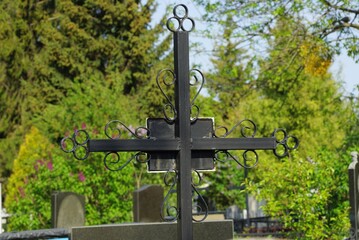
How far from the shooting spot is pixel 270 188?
47.9 ft

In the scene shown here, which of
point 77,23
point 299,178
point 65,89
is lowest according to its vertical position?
point 299,178

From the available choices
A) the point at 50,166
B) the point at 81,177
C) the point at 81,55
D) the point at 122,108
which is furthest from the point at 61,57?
the point at 81,177

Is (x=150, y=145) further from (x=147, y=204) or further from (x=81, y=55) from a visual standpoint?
(x=81, y=55)

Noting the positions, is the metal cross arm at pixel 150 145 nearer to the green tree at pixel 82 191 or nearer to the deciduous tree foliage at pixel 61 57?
the green tree at pixel 82 191

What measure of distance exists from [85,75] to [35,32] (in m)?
5.55

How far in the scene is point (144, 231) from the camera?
443 inches

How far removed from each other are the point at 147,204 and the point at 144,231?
8622 millimetres

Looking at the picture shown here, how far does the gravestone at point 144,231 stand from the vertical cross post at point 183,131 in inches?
214

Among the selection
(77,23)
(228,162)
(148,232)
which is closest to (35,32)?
(77,23)

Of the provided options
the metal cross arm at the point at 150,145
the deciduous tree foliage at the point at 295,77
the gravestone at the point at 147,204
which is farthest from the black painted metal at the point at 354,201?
the metal cross arm at the point at 150,145

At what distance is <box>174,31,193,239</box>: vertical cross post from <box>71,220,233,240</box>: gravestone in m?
5.44

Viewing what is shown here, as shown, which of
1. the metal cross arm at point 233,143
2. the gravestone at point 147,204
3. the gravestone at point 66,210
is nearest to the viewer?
the metal cross arm at point 233,143

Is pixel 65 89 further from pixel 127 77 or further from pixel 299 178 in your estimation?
pixel 299 178

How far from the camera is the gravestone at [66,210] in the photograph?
20.2 metres
